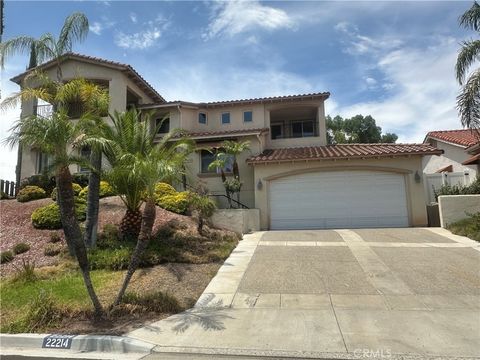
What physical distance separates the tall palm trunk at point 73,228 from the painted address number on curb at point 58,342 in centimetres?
86

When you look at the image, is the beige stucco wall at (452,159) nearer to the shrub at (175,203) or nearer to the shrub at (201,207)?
the shrub at (201,207)

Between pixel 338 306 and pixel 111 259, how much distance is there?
20.4ft

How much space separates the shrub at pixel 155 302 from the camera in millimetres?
7215

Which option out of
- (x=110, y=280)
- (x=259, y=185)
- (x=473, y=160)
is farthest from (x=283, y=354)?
(x=473, y=160)

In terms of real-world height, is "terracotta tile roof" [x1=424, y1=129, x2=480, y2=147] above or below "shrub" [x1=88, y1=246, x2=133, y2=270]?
above

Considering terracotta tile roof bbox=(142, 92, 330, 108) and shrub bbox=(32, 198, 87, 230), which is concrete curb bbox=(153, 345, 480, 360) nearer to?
shrub bbox=(32, 198, 87, 230)

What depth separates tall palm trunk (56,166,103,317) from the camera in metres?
6.82

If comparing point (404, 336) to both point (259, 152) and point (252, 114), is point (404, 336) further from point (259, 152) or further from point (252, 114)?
point (252, 114)

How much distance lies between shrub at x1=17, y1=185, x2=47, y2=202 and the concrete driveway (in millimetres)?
10568

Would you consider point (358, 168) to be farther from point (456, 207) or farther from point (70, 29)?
point (70, 29)

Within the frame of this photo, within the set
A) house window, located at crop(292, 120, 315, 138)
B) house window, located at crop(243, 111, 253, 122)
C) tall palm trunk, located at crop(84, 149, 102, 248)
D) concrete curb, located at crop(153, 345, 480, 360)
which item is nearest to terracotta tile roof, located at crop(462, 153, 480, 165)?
house window, located at crop(292, 120, 315, 138)

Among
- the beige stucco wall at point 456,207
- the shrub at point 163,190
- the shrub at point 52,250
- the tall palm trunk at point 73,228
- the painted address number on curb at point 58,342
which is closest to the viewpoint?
the painted address number on curb at point 58,342

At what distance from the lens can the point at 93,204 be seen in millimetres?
11680

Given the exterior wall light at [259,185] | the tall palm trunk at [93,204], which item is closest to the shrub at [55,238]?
the tall palm trunk at [93,204]
